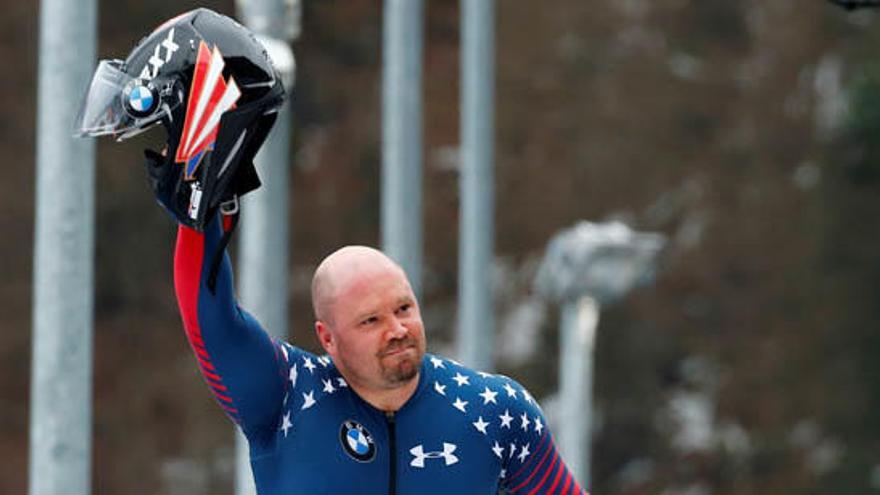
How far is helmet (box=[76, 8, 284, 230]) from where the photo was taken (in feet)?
17.2

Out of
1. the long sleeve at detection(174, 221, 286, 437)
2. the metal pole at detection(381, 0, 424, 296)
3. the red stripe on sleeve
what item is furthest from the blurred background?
the long sleeve at detection(174, 221, 286, 437)

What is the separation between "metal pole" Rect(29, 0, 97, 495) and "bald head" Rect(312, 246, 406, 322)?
2561mm

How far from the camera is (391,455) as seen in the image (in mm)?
5738

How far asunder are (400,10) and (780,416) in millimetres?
27956

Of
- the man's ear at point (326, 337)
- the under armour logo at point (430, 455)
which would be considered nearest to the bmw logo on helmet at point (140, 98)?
the man's ear at point (326, 337)

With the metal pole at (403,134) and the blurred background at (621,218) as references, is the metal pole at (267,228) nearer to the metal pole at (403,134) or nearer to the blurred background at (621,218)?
the metal pole at (403,134)

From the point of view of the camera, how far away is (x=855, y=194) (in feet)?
141

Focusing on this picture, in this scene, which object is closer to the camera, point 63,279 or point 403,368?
point 403,368

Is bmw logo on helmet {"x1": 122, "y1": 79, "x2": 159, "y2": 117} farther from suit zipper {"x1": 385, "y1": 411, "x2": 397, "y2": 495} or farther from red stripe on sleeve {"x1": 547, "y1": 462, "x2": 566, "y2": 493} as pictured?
red stripe on sleeve {"x1": 547, "y1": 462, "x2": 566, "y2": 493}

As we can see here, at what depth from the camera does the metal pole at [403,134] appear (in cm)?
1429

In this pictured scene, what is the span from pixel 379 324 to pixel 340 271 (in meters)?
0.17

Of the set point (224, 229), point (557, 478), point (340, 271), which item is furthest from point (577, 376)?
point (224, 229)

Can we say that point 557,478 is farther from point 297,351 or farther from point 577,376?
point 577,376

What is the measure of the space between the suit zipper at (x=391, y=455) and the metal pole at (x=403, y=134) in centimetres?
838
